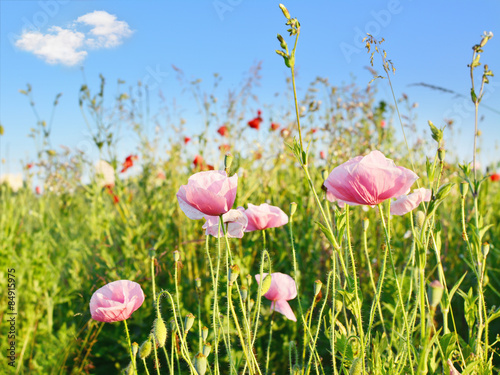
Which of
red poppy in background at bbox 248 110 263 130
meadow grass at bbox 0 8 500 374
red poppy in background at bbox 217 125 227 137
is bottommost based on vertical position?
meadow grass at bbox 0 8 500 374

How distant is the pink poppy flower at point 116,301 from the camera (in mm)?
902

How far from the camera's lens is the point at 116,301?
0.94m

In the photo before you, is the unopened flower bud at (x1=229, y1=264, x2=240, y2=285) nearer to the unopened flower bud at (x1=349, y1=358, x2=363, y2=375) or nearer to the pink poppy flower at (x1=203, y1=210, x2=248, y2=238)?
the pink poppy flower at (x1=203, y1=210, x2=248, y2=238)

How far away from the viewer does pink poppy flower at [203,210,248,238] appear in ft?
3.19

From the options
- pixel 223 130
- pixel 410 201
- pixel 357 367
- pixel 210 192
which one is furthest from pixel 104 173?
pixel 357 367

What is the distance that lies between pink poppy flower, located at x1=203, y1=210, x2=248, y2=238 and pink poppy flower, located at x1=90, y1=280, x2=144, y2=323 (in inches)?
8.9

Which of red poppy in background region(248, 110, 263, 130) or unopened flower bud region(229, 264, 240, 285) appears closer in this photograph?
unopened flower bud region(229, 264, 240, 285)

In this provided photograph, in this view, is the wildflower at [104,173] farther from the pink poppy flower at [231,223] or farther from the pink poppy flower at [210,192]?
the pink poppy flower at [210,192]

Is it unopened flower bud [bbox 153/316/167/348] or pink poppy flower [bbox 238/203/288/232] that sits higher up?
pink poppy flower [bbox 238/203/288/232]

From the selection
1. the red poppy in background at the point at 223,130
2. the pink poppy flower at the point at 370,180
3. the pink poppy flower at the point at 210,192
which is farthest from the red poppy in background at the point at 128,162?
the pink poppy flower at the point at 370,180

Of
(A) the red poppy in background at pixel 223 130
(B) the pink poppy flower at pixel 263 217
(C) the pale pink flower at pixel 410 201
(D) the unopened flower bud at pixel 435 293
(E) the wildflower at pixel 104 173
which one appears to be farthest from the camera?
(A) the red poppy in background at pixel 223 130

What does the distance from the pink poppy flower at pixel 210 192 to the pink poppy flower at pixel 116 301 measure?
26 cm

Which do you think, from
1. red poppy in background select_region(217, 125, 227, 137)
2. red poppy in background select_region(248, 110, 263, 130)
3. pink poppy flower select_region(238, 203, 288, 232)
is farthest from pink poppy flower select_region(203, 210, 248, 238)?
red poppy in background select_region(248, 110, 263, 130)

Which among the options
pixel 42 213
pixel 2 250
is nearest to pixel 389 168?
pixel 2 250
